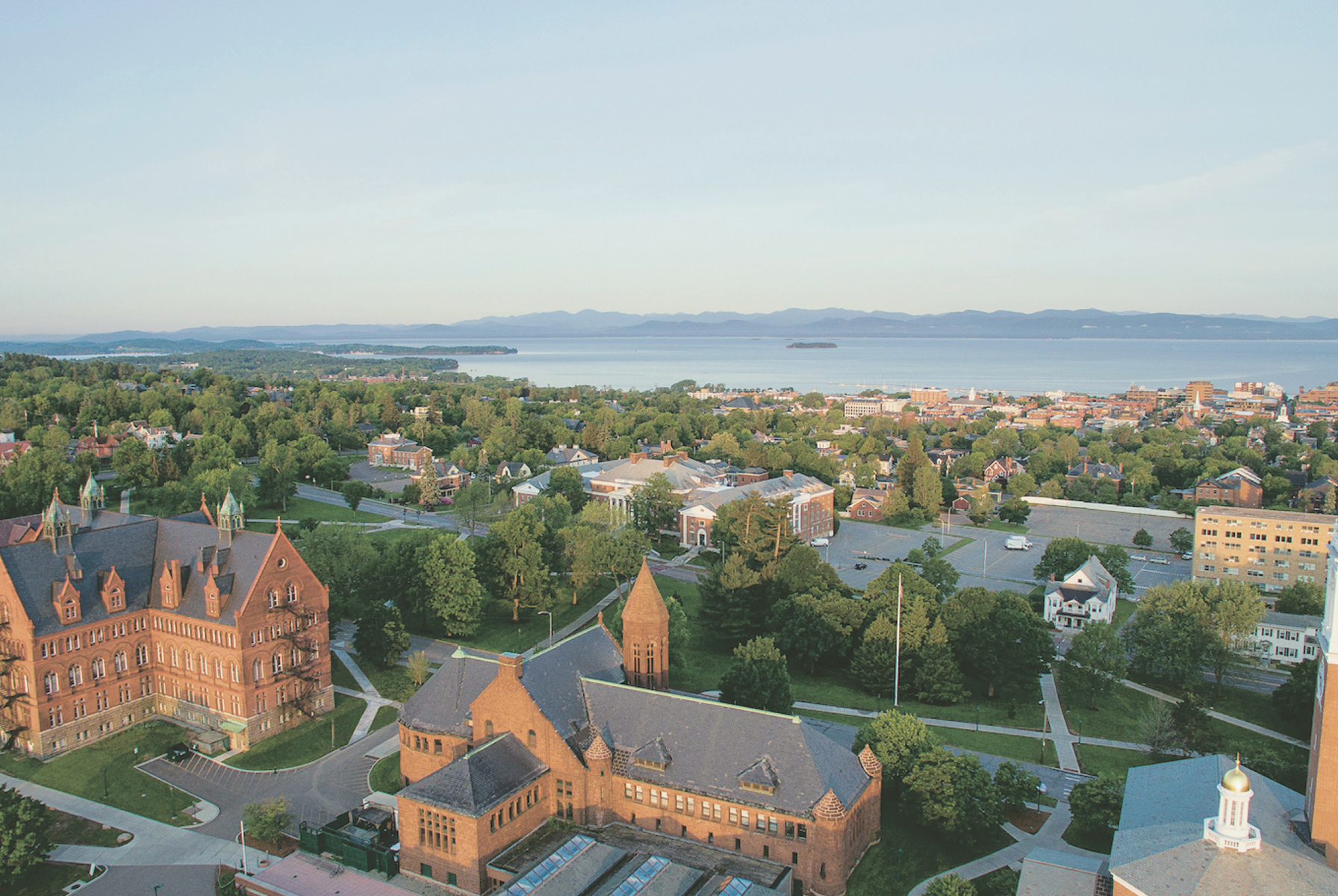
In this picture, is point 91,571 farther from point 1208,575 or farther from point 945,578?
point 1208,575

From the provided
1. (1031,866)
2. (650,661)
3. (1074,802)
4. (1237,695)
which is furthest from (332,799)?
(1237,695)

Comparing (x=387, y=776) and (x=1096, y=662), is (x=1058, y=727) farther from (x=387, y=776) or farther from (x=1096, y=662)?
(x=387, y=776)

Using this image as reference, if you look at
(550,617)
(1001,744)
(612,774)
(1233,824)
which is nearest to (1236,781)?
(1233,824)

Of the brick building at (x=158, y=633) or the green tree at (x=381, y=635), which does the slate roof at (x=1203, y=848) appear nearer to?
the brick building at (x=158, y=633)

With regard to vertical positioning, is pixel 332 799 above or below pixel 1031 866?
below

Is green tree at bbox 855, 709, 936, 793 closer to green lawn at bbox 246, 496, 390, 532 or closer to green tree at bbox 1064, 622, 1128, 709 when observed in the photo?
green tree at bbox 1064, 622, 1128, 709

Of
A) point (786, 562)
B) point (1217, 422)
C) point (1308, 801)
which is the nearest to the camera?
point (1308, 801)

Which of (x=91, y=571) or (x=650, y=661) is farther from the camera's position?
(x=91, y=571)
